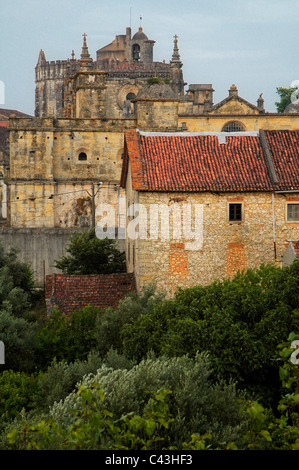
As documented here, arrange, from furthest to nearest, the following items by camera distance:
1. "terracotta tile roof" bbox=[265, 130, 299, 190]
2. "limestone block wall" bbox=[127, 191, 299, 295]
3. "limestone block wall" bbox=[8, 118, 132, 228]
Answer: "limestone block wall" bbox=[8, 118, 132, 228] → "terracotta tile roof" bbox=[265, 130, 299, 190] → "limestone block wall" bbox=[127, 191, 299, 295]

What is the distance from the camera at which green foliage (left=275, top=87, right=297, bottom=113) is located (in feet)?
314

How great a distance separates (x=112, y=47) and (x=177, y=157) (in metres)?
90.4

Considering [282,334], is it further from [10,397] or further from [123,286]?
[123,286]

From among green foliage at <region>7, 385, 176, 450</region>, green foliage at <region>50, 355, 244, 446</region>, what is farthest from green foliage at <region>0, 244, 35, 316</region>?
green foliage at <region>7, 385, 176, 450</region>

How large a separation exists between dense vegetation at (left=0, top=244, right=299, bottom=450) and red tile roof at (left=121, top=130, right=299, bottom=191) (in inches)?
148

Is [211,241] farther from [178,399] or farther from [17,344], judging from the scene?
[178,399]

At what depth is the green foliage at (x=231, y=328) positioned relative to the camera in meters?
22.1

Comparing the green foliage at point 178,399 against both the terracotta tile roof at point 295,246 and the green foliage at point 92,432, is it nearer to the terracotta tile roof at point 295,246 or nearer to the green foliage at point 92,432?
the green foliage at point 92,432

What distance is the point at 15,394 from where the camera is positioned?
76.6 ft

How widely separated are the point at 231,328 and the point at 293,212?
382 inches

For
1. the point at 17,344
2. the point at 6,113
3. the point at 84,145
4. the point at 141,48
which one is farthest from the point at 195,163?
the point at 6,113

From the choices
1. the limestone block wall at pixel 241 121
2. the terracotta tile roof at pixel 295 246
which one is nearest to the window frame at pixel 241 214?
the terracotta tile roof at pixel 295 246

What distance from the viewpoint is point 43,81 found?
137 m

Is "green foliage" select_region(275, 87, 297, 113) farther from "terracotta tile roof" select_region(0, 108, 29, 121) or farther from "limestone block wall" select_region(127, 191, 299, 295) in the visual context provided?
"limestone block wall" select_region(127, 191, 299, 295)
